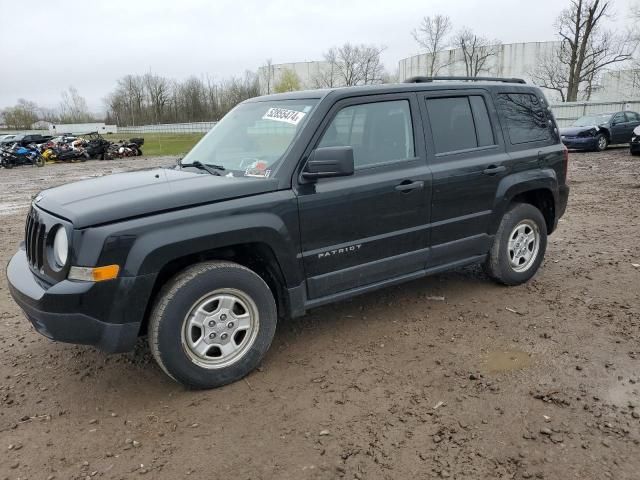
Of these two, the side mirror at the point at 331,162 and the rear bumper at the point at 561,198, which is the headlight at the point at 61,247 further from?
the rear bumper at the point at 561,198

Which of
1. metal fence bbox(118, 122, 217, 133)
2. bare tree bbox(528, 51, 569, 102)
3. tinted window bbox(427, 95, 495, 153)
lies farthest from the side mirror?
metal fence bbox(118, 122, 217, 133)

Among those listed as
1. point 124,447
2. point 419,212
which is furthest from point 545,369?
point 124,447

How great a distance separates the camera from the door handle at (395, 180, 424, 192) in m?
3.86

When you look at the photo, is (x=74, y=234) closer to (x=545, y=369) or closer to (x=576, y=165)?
(x=545, y=369)

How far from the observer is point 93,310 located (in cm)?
287

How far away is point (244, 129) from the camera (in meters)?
4.07

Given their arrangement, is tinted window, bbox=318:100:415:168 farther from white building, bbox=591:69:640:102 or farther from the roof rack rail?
white building, bbox=591:69:640:102

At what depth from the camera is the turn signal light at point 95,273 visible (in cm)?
282

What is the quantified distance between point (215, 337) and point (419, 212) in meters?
1.86

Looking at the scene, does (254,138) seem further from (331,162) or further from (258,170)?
(331,162)

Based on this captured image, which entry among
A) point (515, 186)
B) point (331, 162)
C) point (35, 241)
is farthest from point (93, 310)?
point (515, 186)

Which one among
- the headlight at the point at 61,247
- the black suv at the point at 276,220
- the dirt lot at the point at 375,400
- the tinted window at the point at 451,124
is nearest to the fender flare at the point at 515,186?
the black suv at the point at 276,220

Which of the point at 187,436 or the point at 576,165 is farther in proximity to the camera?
the point at 576,165

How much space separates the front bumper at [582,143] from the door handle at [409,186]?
17.8 m
